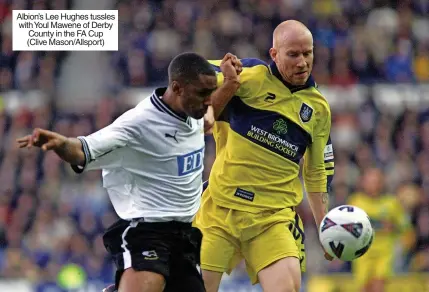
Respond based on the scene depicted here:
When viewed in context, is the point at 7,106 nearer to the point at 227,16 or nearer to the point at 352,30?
the point at 227,16

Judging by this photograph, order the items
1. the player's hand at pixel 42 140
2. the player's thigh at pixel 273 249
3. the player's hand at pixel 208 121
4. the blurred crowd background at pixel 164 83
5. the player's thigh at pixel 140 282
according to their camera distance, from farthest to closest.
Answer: the blurred crowd background at pixel 164 83
the player's thigh at pixel 273 249
the player's hand at pixel 208 121
the player's thigh at pixel 140 282
the player's hand at pixel 42 140

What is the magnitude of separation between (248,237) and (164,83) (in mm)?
10280

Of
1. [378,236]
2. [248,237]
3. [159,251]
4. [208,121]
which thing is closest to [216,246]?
[248,237]

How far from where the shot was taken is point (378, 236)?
14.0 metres

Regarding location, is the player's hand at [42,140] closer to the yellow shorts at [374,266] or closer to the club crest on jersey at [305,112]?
the club crest on jersey at [305,112]

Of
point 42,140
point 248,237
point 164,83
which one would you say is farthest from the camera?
point 164,83

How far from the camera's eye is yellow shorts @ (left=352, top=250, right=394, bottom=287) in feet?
45.9

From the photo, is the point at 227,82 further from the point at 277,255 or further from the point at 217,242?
the point at 277,255

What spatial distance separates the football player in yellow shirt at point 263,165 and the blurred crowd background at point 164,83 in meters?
6.54

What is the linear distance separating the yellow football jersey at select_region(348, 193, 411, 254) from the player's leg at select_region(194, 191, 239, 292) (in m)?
6.51

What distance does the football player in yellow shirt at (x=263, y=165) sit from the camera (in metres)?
7.70

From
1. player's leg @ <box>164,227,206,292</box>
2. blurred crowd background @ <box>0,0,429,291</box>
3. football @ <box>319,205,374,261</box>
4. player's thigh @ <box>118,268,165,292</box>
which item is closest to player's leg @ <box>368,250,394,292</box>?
blurred crowd background @ <box>0,0,429,291</box>

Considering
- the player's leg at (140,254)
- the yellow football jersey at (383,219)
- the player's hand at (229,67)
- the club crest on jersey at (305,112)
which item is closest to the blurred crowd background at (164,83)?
the yellow football jersey at (383,219)

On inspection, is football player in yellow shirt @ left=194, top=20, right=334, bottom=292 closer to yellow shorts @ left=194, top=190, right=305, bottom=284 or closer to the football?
yellow shorts @ left=194, top=190, right=305, bottom=284
